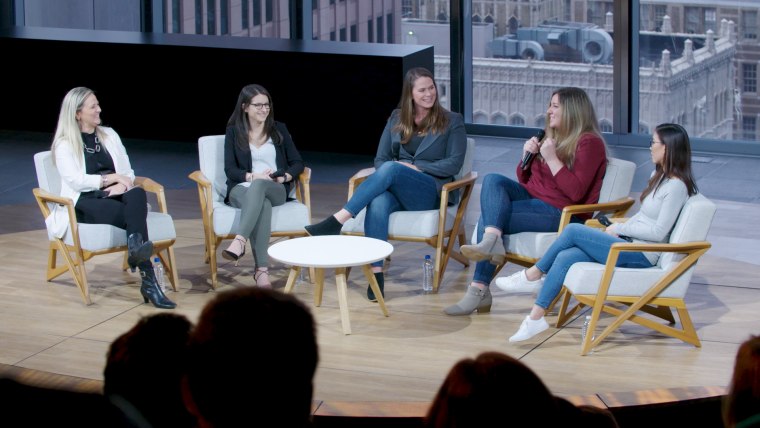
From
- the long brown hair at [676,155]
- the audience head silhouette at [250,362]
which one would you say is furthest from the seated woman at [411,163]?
the audience head silhouette at [250,362]

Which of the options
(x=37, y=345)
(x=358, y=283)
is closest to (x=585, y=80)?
(x=358, y=283)

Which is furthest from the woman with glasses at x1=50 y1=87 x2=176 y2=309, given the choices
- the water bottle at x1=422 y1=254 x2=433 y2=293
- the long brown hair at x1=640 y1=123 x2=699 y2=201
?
the long brown hair at x1=640 y1=123 x2=699 y2=201

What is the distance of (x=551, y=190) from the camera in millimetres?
5938

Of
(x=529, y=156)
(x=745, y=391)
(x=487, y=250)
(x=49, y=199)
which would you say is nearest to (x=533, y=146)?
(x=529, y=156)

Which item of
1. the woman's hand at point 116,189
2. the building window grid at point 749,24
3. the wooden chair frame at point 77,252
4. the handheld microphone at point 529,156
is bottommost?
the wooden chair frame at point 77,252

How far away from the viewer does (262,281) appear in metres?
6.24

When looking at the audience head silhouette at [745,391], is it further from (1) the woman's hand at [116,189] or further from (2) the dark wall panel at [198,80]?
(2) the dark wall panel at [198,80]

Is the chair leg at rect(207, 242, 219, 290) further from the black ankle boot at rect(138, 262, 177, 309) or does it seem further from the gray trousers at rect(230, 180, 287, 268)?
the black ankle boot at rect(138, 262, 177, 309)

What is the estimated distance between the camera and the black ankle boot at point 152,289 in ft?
19.5

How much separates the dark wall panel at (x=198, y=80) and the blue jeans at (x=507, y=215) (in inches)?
156

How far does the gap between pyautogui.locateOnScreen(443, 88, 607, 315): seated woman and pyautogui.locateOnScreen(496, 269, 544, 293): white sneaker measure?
0.16 m

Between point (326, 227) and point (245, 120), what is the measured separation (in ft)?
2.97

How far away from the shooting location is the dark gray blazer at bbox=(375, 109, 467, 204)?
6.38 m

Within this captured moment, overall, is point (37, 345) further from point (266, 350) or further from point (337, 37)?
point (337, 37)
